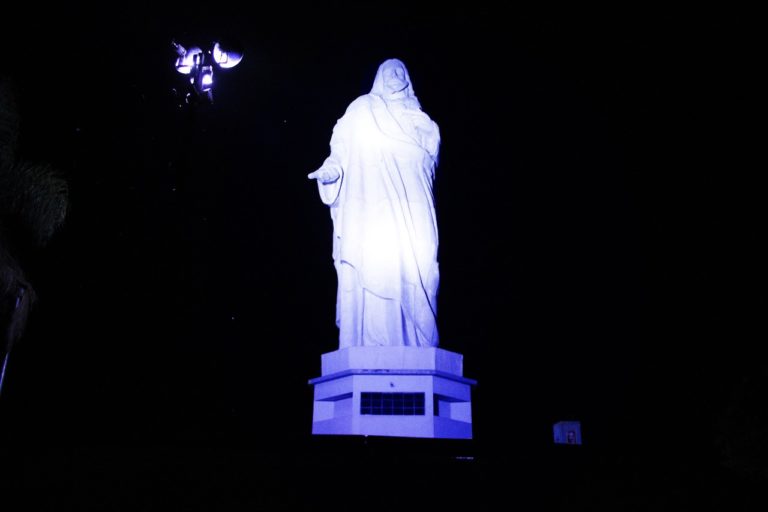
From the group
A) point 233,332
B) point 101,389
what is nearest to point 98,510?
point 101,389

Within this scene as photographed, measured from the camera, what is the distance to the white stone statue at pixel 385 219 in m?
5.84

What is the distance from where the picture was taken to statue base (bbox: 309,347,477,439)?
529 cm

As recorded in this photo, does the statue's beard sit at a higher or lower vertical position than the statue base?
higher

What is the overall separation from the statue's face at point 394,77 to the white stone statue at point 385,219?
14 mm

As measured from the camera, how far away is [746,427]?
2.19 metres

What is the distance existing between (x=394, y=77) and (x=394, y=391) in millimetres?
3191

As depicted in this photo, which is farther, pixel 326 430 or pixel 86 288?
pixel 86 288

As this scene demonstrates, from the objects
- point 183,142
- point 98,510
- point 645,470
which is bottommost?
point 98,510

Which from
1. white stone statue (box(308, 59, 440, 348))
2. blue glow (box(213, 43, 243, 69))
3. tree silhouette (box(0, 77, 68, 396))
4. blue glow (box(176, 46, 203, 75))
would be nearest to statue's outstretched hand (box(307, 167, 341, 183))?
white stone statue (box(308, 59, 440, 348))

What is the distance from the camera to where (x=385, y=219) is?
6039 millimetres

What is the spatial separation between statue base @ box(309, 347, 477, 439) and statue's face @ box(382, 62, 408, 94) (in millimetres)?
2716

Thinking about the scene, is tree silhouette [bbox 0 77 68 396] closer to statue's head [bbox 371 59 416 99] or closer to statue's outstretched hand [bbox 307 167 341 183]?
statue's outstretched hand [bbox 307 167 341 183]

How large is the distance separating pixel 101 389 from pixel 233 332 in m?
1.91

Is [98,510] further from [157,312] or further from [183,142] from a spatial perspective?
[157,312]
